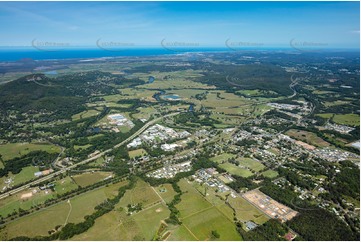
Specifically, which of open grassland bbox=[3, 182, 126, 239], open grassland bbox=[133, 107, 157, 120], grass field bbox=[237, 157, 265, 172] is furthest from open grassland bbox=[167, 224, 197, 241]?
open grassland bbox=[133, 107, 157, 120]

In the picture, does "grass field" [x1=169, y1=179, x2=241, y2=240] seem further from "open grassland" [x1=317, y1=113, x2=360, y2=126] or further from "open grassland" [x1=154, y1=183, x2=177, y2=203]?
"open grassland" [x1=317, y1=113, x2=360, y2=126]

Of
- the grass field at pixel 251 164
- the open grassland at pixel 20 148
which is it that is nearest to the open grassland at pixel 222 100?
the grass field at pixel 251 164

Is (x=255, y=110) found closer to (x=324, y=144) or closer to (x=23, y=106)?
(x=324, y=144)

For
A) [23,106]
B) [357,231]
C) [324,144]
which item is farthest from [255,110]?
[23,106]

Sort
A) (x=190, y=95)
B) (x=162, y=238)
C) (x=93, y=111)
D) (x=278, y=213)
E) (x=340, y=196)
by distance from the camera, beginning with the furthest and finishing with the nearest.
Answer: (x=190, y=95) → (x=93, y=111) → (x=340, y=196) → (x=278, y=213) → (x=162, y=238)

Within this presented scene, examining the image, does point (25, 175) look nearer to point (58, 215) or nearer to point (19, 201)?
point (19, 201)
